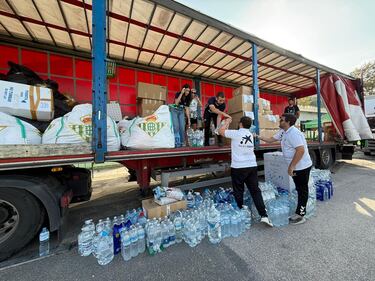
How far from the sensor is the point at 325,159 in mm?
5969

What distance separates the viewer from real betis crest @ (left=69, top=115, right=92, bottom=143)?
7.17ft

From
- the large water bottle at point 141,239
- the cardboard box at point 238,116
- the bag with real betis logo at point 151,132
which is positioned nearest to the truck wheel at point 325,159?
the cardboard box at point 238,116

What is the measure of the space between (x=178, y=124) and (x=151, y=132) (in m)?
0.64

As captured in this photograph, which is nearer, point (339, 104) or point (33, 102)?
point (33, 102)

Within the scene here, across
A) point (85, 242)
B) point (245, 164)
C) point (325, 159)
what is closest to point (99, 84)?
point (85, 242)

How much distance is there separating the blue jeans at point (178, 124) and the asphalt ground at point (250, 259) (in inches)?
62.7

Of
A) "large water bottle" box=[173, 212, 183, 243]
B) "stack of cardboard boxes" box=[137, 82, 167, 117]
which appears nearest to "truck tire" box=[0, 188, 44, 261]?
"large water bottle" box=[173, 212, 183, 243]

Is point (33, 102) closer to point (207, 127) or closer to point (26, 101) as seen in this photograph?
point (26, 101)

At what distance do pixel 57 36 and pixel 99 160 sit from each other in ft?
12.5

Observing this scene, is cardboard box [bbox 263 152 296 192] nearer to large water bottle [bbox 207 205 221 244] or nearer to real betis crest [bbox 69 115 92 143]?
large water bottle [bbox 207 205 221 244]

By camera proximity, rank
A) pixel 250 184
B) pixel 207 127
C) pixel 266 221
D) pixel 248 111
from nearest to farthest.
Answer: pixel 266 221
pixel 250 184
pixel 248 111
pixel 207 127

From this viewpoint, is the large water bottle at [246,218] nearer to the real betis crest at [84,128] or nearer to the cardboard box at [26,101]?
the real betis crest at [84,128]

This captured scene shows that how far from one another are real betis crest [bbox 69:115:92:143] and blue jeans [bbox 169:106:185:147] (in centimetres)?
122

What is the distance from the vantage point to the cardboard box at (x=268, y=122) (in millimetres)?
4109
